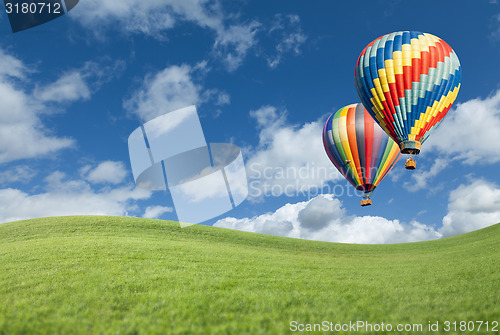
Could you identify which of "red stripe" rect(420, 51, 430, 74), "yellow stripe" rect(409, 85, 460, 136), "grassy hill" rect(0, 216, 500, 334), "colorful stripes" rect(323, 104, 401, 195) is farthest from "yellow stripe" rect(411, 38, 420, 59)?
"grassy hill" rect(0, 216, 500, 334)

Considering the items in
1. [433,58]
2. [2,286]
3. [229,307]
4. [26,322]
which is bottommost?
[229,307]

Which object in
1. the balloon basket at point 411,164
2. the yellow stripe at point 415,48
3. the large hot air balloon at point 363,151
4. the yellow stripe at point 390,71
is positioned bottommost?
the balloon basket at point 411,164

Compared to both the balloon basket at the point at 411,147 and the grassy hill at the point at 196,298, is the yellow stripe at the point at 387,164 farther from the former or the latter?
the grassy hill at the point at 196,298

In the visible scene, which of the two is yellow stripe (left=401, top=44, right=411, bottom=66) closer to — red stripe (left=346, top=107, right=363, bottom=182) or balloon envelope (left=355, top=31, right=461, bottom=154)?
balloon envelope (left=355, top=31, right=461, bottom=154)

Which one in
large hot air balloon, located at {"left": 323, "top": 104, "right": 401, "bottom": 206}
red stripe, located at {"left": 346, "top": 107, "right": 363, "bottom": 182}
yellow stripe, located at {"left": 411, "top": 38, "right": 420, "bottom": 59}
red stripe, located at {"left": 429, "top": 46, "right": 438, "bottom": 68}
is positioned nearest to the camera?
red stripe, located at {"left": 429, "top": 46, "right": 438, "bottom": 68}

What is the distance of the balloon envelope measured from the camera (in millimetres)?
23922

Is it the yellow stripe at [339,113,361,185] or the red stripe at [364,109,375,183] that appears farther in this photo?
the yellow stripe at [339,113,361,185]

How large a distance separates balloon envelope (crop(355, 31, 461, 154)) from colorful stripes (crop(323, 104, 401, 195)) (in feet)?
16.9

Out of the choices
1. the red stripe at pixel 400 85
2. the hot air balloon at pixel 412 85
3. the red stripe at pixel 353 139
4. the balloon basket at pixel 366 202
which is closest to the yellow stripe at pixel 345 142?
the red stripe at pixel 353 139

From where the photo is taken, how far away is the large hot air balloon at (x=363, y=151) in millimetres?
30672

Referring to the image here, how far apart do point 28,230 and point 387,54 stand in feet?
144

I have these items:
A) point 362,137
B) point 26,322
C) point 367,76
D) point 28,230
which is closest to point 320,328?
point 26,322

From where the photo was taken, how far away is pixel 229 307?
367 inches

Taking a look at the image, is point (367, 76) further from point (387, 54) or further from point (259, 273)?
point (259, 273)
